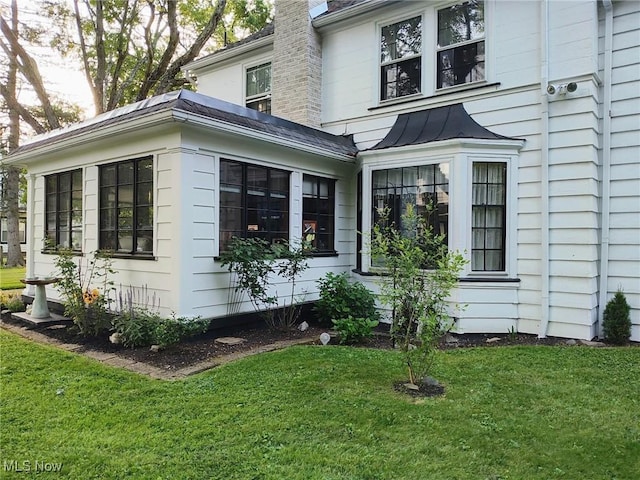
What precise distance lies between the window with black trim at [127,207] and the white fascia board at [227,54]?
4.73 m

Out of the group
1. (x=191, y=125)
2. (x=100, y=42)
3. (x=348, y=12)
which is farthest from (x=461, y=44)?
(x=100, y=42)

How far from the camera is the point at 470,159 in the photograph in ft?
20.3

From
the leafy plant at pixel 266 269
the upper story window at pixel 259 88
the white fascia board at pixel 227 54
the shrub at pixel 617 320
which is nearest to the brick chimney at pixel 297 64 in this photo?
the white fascia board at pixel 227 54

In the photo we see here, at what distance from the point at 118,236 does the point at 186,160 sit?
6.16ft

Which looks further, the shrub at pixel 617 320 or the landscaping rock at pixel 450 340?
the landscaping rock at pixel 450 340

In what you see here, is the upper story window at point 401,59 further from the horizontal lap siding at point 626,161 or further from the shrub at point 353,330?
the shrub at point 353,330

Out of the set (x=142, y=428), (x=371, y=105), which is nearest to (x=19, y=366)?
(x=142, y=428)

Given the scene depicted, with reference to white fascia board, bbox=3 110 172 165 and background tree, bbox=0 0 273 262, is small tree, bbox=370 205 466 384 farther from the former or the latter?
background tree, bbox=0 0 273 262

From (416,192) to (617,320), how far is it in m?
3.27

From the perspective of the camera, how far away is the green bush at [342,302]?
21.3ft

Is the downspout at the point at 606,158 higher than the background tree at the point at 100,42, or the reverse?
the background tree at the point at 100,42

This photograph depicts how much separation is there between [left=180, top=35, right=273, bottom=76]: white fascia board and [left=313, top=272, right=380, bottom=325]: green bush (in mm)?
5627

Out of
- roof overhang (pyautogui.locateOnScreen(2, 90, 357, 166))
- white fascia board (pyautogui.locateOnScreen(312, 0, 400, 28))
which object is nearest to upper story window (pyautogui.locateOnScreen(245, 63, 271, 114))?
white fascia board (pyautogui.locateOnScreen(312, 0, 400, 28))

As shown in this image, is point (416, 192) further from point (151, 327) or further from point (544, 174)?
point (151, 327)
